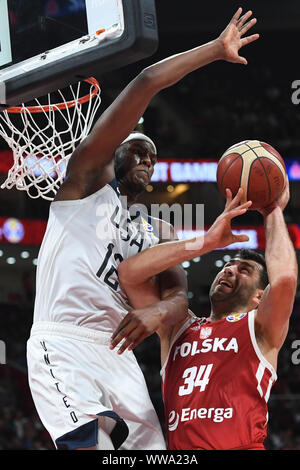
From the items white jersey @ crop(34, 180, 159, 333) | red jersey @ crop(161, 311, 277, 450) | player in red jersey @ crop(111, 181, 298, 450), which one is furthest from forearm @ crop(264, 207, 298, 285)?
white jersey @ crop(34, 180, 159, 333)

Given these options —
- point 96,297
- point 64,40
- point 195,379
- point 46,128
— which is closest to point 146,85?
point 64,40

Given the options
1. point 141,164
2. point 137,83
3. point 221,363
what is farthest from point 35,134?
point 221,363

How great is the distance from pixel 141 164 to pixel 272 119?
42.8 ft

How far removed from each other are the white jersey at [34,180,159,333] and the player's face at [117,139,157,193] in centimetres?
19

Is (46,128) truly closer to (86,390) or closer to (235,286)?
(235,286)

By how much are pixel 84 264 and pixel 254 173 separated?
889 mm

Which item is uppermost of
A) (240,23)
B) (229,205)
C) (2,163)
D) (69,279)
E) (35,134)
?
(240,23)

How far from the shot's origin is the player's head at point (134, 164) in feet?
11.1

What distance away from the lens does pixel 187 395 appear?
3.32m

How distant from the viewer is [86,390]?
9.43ft

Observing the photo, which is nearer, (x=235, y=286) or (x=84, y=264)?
(x=84, y=264)

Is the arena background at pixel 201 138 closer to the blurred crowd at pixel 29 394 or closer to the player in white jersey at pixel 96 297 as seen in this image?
the blurred crowd at pixel 29 394

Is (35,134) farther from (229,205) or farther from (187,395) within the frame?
(187,395)

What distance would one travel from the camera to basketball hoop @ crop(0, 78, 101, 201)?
375 cm
